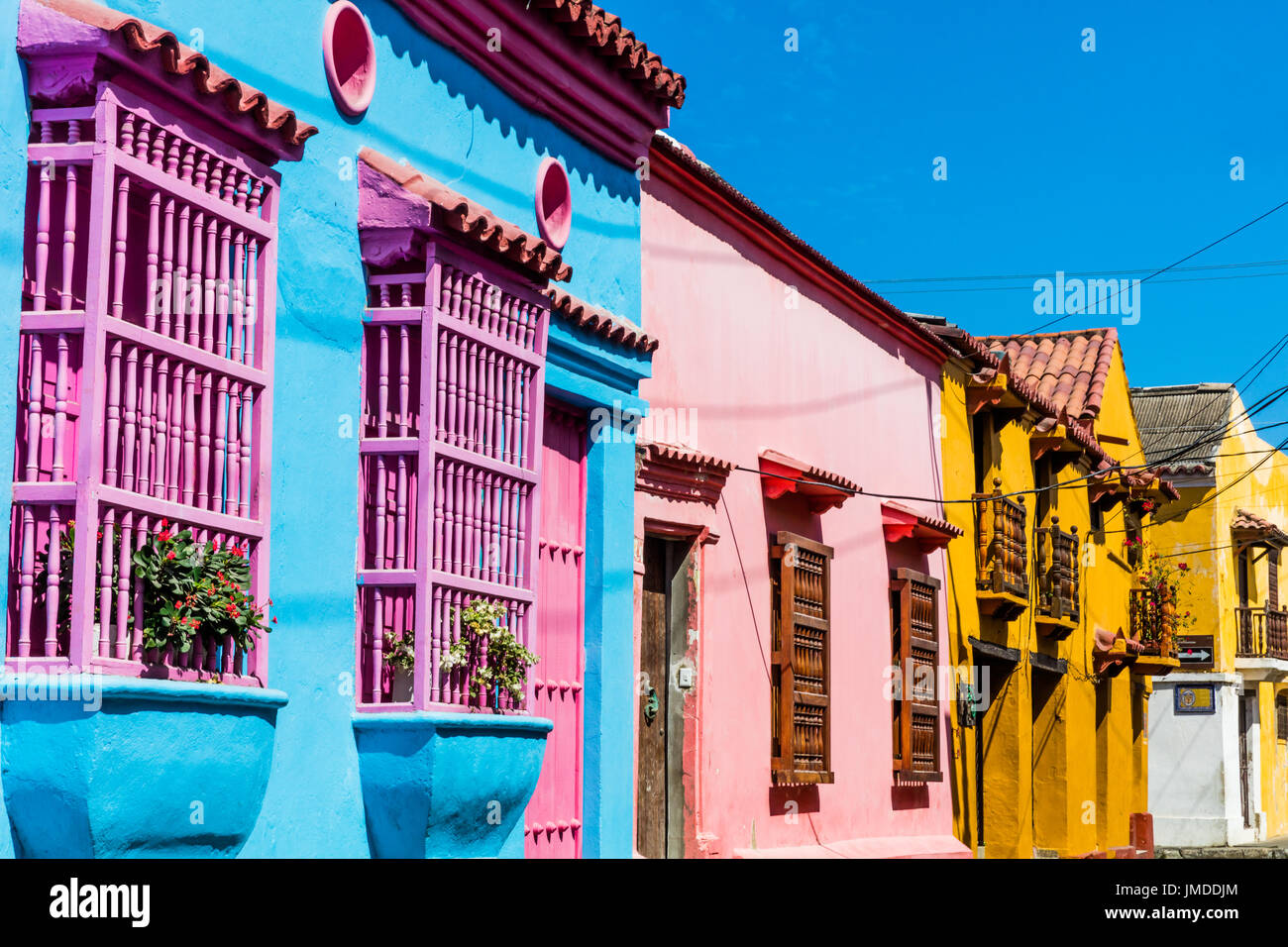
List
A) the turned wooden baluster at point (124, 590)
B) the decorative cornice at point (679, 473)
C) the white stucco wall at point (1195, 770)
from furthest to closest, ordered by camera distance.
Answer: the white stucco wall at point (1195, 770), the decorative cornice at point (679, 473), the turned wooden baluster at point (124, 590)

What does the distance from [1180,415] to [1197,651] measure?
216 inches

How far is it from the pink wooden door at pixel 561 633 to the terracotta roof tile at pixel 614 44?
6.07 feet

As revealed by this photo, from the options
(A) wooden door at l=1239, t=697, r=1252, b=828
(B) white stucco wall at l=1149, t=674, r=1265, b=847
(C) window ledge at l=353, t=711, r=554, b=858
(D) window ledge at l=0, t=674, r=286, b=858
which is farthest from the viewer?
(A) wooden door at l=1239, t=697, r=1252, b=828

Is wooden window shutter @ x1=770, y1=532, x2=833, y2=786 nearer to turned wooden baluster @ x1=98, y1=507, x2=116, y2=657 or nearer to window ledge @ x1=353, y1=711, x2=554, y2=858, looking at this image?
window ledge @ x1=353, y1=711, x2=554, y2=858


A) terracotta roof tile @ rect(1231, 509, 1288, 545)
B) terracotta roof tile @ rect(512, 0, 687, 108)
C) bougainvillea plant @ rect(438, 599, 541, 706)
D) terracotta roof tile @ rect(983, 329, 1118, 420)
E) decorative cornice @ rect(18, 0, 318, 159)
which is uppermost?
terracotta roof tile @ rect(983, 329, 1118, 420)

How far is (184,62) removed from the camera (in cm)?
514

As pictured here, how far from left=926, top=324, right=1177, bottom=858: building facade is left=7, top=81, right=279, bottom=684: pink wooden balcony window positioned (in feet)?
33.7

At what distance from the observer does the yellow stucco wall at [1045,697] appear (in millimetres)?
16266

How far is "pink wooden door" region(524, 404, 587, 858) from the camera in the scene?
323 inches

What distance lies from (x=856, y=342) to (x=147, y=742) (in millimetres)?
9536

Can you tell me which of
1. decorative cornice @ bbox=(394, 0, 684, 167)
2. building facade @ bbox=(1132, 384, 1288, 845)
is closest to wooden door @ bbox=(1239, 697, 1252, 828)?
building facade @ bbox=(1132, 384, 1288, 845)

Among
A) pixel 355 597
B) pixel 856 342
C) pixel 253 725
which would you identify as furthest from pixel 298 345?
pixel 856 342

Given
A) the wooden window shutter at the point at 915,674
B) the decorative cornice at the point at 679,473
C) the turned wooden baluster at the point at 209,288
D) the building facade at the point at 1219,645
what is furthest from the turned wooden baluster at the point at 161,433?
the building facade at the point at 1219,645

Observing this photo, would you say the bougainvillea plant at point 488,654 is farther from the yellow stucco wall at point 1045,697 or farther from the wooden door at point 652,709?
the yellow stucco wall at point 1045,697
